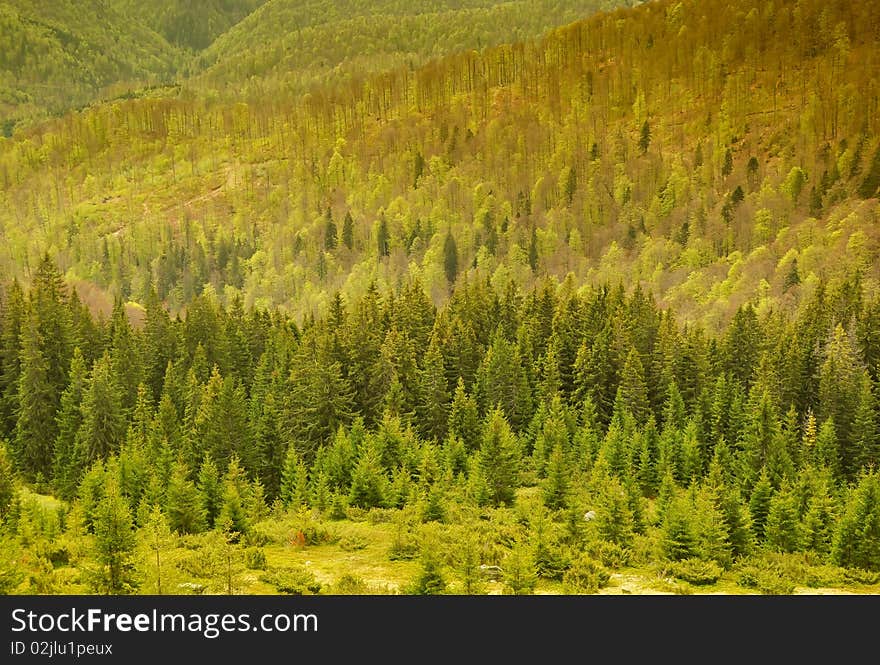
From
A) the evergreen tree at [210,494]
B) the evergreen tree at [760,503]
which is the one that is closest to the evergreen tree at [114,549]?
the evergreen tree at [210,494]

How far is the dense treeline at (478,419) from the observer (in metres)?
58.8

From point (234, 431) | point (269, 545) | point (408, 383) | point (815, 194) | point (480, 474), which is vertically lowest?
point (269, 545)

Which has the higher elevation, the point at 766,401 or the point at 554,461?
the point at 766,401

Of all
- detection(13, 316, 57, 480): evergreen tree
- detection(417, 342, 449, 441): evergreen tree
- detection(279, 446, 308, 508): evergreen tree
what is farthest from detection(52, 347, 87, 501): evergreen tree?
detection(417, 342, 449, 441): evergreen tree

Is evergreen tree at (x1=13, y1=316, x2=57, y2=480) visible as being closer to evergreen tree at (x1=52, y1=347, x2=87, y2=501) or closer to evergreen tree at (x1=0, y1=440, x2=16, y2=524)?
evergreen tree at (x1=52, y1=347, x2=87, y2=501)

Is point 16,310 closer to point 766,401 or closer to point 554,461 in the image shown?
point 554,461

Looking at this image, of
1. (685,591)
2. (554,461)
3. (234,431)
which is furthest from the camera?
(234,431)

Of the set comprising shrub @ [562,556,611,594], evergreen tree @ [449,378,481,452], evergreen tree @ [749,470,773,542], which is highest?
evergreen tree @ [449,378,481,452]

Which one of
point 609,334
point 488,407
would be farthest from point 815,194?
point 488,407

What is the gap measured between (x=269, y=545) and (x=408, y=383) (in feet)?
145

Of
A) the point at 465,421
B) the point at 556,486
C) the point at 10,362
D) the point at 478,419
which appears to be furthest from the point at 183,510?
the point at 10,362

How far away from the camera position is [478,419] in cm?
9462

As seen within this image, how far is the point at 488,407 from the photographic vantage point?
98.9m

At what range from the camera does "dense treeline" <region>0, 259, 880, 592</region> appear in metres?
58.8
